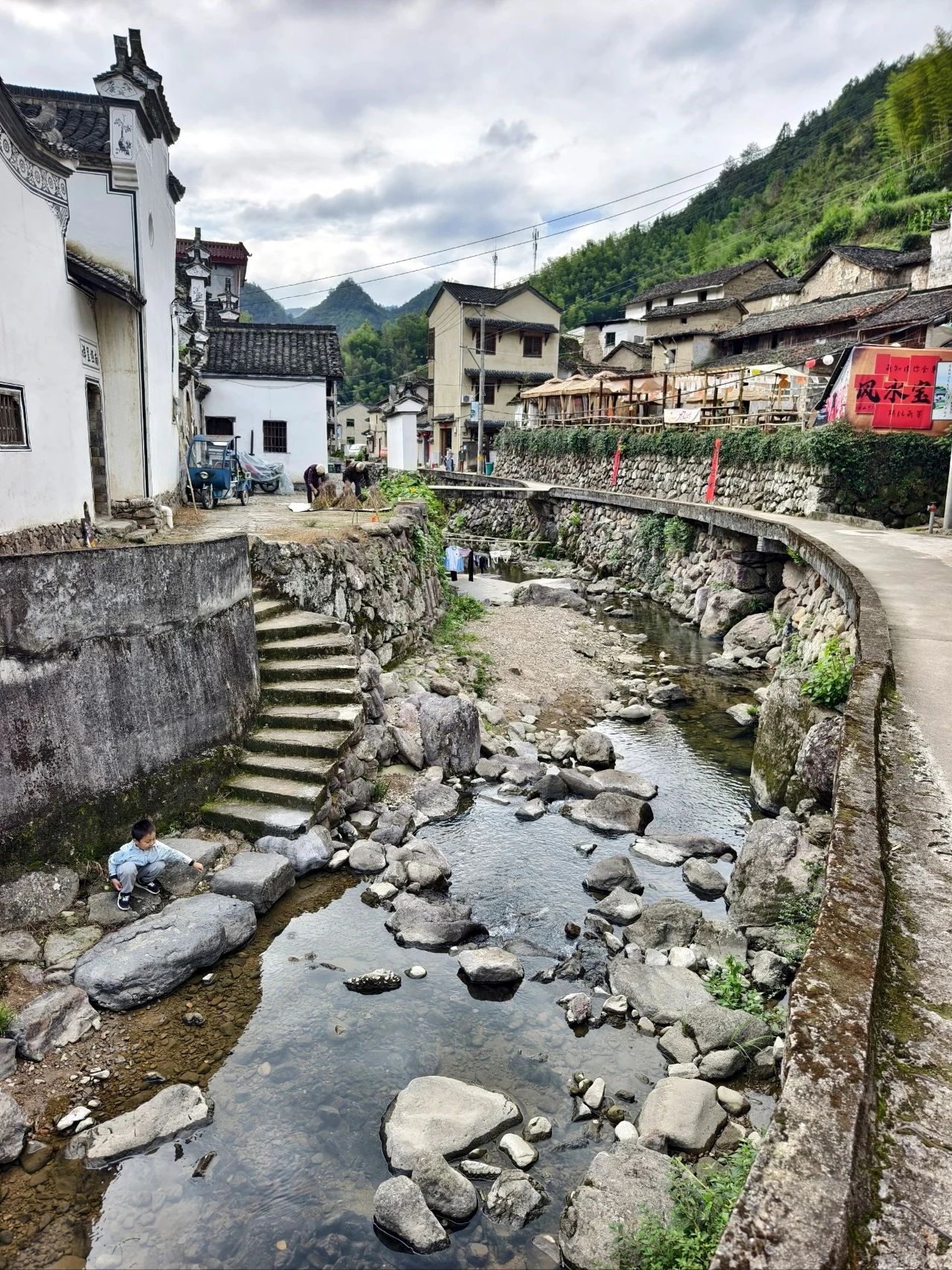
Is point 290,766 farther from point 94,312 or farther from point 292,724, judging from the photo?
point 94,312

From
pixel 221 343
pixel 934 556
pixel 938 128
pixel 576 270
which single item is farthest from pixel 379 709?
pixel 576 270

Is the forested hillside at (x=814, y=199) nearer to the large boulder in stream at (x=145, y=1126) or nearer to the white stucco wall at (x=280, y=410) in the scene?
the white stucco wall at (x=280, y=410)

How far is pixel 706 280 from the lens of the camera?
5625 cm

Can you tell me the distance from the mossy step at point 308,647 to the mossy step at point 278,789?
2236 millimetres

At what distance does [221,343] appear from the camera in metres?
28.9

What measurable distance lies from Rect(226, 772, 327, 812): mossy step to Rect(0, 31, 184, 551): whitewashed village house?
418 centimetres

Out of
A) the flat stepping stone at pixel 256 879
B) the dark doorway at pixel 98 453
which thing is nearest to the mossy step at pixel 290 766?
the flat stepping stone at pixel 256 879

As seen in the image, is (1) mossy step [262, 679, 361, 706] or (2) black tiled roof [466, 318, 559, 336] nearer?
(1) mossy step [262, 679, 361, 706]

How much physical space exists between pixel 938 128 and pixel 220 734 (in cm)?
7498

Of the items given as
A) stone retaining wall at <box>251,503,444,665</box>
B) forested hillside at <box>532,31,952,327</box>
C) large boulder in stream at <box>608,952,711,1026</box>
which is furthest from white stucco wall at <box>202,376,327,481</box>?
forested hillside at <box>532,31,952,327</box>

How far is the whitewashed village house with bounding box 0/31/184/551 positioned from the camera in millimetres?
10141

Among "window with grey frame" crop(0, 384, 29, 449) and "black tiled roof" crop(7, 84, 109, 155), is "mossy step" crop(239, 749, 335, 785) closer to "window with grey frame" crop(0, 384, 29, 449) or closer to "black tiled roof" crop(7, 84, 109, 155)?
"window with grey frame" crop(0, 384, 29, 449)

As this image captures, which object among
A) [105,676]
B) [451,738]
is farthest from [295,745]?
[451,738]

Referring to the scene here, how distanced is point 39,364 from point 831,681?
11.8 metres
